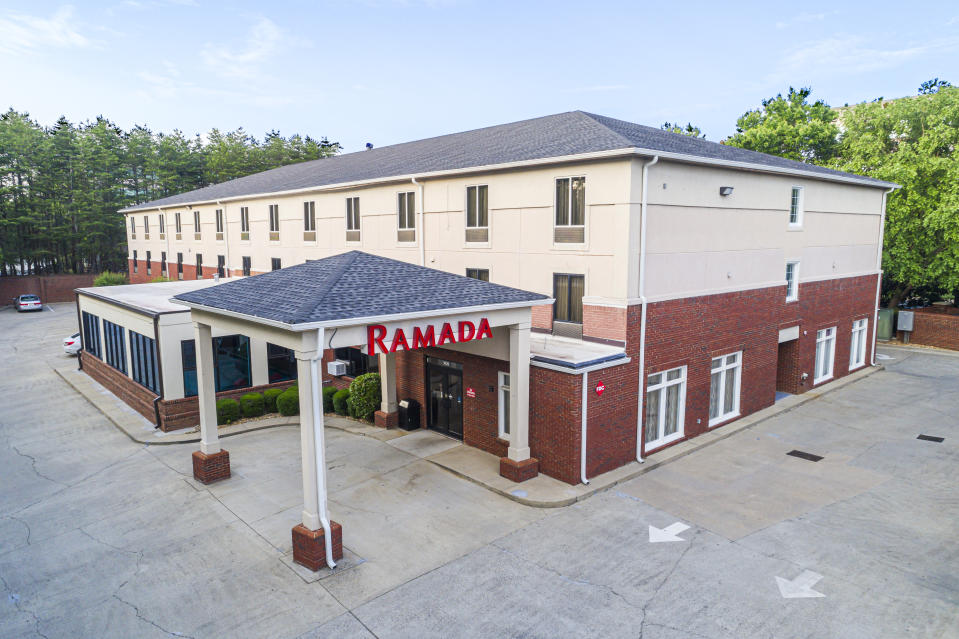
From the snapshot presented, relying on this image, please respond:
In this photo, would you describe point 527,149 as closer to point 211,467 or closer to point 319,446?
point 319,446

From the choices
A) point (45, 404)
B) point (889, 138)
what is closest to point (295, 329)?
point (45, 404)

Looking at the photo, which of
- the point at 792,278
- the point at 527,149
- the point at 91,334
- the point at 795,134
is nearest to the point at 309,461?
the point at 527,149

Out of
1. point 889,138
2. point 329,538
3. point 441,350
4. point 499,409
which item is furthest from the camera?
point 889,138

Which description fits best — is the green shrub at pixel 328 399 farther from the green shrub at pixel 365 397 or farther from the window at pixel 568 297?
the window at pixel 568 297

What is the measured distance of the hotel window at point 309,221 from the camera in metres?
25.8

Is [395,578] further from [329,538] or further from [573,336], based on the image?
[573,336]

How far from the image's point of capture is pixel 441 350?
16.3 m

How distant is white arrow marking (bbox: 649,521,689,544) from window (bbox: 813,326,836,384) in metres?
13.7

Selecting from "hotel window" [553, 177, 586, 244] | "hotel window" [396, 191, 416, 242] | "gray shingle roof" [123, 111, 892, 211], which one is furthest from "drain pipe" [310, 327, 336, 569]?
"hotel window" [396, 191, 416, 242]

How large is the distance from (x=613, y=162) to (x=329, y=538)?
10369 mm

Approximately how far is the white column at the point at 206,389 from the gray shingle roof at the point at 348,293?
0.97 metres

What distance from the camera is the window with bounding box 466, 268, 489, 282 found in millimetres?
17609

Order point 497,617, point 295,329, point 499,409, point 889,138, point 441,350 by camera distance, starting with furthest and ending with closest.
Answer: point 889,138, point 441,350, point 499,409, point 295,329, point 497,617

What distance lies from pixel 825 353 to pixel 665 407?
11.0 metres
